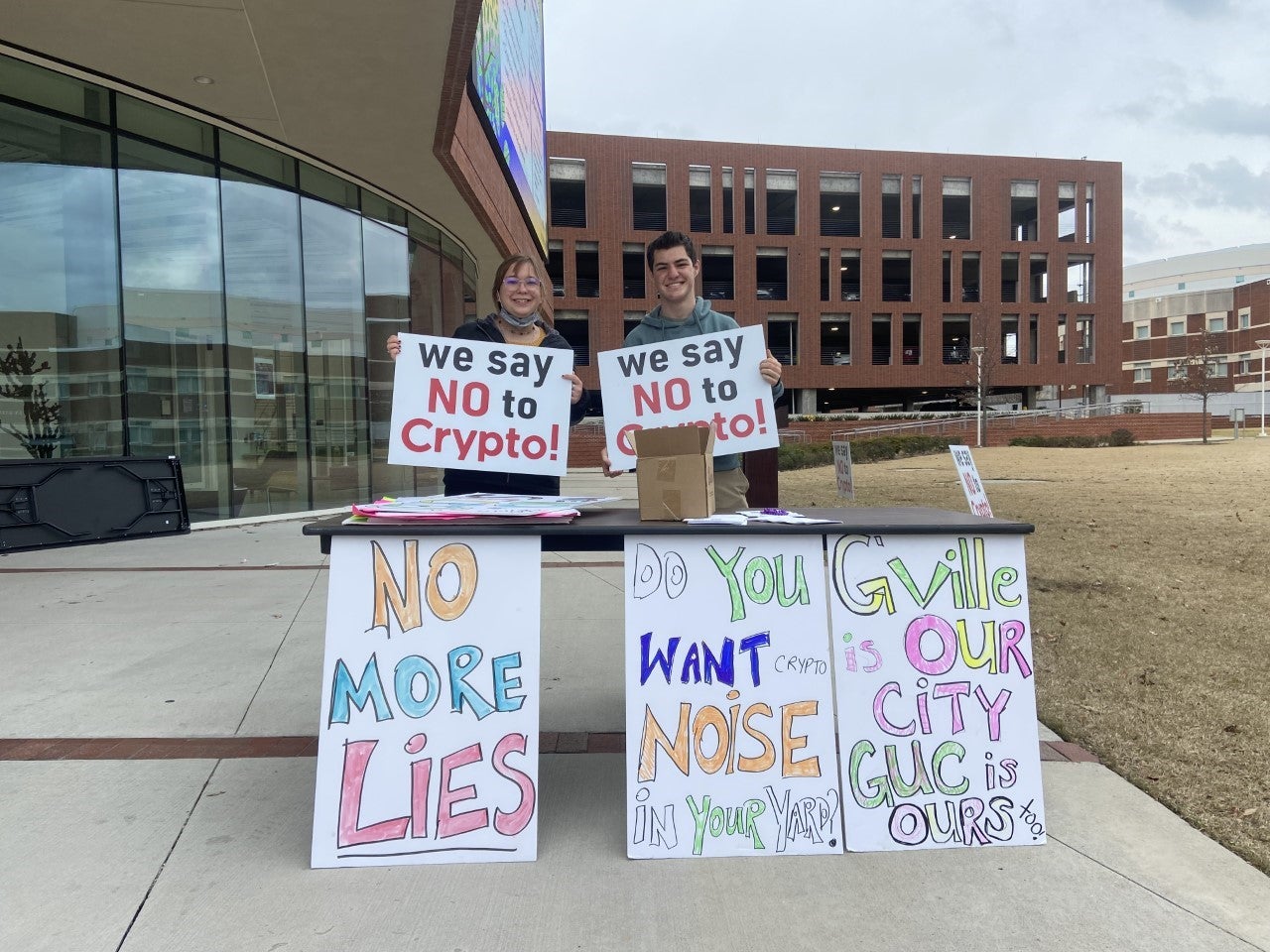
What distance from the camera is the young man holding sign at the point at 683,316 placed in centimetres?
348

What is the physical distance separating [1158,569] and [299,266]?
11.6 meters

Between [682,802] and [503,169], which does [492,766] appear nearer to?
[682,802]

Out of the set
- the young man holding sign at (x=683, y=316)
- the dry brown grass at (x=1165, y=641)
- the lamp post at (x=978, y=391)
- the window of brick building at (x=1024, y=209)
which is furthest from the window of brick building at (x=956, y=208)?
the young man holding sign at (x=683, y=316)

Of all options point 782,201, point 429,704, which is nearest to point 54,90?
point 429,704

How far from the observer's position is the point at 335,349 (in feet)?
41.6

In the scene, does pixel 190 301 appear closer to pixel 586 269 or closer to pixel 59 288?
pixel 59 288

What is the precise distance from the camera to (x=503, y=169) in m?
14.8

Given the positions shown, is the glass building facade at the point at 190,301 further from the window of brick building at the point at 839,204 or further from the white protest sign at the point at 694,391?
the window of brick building at the point at 839,204

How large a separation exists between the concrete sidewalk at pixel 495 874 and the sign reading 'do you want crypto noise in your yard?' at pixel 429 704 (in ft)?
0.38

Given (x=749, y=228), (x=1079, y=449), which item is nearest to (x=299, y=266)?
(x=1079, y=449)

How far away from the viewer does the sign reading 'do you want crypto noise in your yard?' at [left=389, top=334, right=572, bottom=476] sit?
312 centimetres

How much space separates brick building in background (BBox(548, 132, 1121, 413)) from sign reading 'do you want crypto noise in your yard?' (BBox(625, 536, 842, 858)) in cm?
3773

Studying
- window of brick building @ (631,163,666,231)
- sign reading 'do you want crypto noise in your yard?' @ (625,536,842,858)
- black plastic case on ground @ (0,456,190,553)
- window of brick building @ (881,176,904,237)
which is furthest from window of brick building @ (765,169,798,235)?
sign reading 'do you want crypto noise in your yard?' @ (625,536,842,858)

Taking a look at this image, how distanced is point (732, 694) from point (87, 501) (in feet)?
21.2
